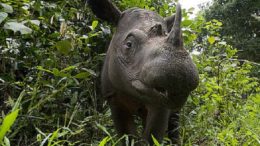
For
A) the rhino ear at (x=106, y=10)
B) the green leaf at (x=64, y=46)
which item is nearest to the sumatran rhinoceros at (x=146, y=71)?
the rhino ear at (x=106, y=10)

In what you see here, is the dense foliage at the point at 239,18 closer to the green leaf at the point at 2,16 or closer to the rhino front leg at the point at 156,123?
the rhino front leg at the point at 156,123

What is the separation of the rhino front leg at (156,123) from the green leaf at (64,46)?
75cm

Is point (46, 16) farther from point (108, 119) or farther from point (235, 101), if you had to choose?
point (235, 101)

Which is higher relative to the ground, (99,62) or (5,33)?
(5,33)

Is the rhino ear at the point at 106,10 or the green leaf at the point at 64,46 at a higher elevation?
the rhino ear at the point at 106,10

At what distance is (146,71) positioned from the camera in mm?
2307

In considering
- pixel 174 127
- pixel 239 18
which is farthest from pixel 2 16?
pixel 239 18

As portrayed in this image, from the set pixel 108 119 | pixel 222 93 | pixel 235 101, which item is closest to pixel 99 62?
pixel 108 119

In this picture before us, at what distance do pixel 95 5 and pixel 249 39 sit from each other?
2000cm

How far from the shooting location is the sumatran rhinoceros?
84.2 inches

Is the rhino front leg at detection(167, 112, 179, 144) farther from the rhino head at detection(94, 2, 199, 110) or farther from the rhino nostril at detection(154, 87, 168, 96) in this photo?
the rhino nostril at detection(154, 87, 168, 96)

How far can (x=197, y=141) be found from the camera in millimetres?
3904

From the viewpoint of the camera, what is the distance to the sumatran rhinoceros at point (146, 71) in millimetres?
2139

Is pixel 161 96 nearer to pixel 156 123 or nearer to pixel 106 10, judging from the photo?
pixel 156 123
